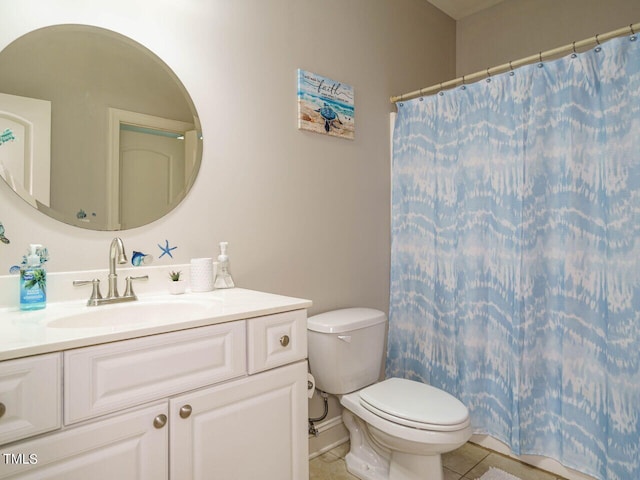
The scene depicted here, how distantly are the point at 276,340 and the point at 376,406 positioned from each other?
2.16ft

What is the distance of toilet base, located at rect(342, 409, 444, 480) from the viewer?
1.54m

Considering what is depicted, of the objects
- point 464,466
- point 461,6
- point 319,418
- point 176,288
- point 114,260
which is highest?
point 461,6

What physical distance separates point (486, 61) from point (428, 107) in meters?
0.91

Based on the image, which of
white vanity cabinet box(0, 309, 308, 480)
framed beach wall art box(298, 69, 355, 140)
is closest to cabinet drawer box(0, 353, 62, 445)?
white vanity cabinet box(0, 309, 308, 480)

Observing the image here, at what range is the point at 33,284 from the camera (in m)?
1.10

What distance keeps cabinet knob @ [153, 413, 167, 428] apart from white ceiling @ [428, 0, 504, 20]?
2.94 meters

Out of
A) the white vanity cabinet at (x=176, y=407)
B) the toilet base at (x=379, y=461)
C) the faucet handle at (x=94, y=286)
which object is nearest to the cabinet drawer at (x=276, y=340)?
the white vanity cabinet at (x=176, y=407)

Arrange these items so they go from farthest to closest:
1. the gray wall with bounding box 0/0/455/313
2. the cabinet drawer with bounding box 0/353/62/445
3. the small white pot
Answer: the small white pot < the gray wall with bounding box 0/0/455/313 < the cabinet drawer with bounding box 0/353/62/445

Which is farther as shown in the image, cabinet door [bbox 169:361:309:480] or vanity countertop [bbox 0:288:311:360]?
cabinet door [bbox 169:361:309:480]

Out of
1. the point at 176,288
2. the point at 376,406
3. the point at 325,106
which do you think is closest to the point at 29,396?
the point at 176,288

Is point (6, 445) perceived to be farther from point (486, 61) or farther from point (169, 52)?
point (486, 61)

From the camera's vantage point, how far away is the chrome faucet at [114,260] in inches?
49.7

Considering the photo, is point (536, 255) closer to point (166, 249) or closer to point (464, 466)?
point (464, 466)

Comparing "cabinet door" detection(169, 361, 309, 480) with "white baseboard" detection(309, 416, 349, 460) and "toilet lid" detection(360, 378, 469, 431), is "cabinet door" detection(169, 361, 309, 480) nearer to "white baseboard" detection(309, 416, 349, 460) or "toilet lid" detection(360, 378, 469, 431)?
"toilet lid" detection(360, 378, 469, 431)
